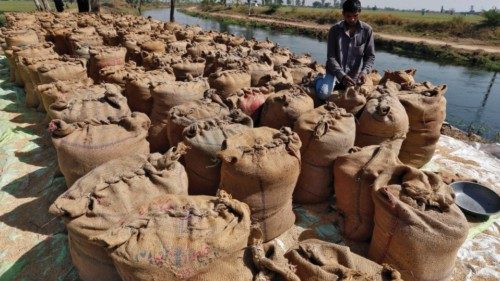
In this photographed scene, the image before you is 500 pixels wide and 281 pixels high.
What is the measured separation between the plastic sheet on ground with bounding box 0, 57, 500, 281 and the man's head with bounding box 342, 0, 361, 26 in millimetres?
1838

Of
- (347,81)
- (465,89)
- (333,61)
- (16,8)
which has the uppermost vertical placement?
(333,61)

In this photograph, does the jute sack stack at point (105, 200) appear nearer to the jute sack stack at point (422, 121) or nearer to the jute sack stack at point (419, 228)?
the jute sack stack at point (419, 228)

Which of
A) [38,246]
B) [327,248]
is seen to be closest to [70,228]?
Result: [38,246]

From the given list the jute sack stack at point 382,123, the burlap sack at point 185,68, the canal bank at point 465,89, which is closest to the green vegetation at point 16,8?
the canal bank at point 465,89

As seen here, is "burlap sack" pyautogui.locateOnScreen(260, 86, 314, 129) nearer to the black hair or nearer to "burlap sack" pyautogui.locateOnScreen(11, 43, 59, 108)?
the black hair

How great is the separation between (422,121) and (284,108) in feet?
4.68

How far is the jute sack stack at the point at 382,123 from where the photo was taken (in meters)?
3.07

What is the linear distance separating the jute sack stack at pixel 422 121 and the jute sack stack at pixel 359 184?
98 cm

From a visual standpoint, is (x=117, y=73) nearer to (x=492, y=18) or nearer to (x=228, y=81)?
(x=228, y=81)

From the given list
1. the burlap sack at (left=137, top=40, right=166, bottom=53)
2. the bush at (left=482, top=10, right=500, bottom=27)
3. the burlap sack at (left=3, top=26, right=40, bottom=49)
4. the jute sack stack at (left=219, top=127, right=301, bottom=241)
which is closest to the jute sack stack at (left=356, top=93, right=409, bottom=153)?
the jute sack stack at (left=219, top=127, right=301, bottom=241)

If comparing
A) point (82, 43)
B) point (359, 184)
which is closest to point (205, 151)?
point (359, 184)

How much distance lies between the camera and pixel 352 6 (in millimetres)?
3600

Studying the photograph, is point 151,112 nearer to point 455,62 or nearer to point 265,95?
point 265,95

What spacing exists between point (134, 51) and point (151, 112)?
2.61m
